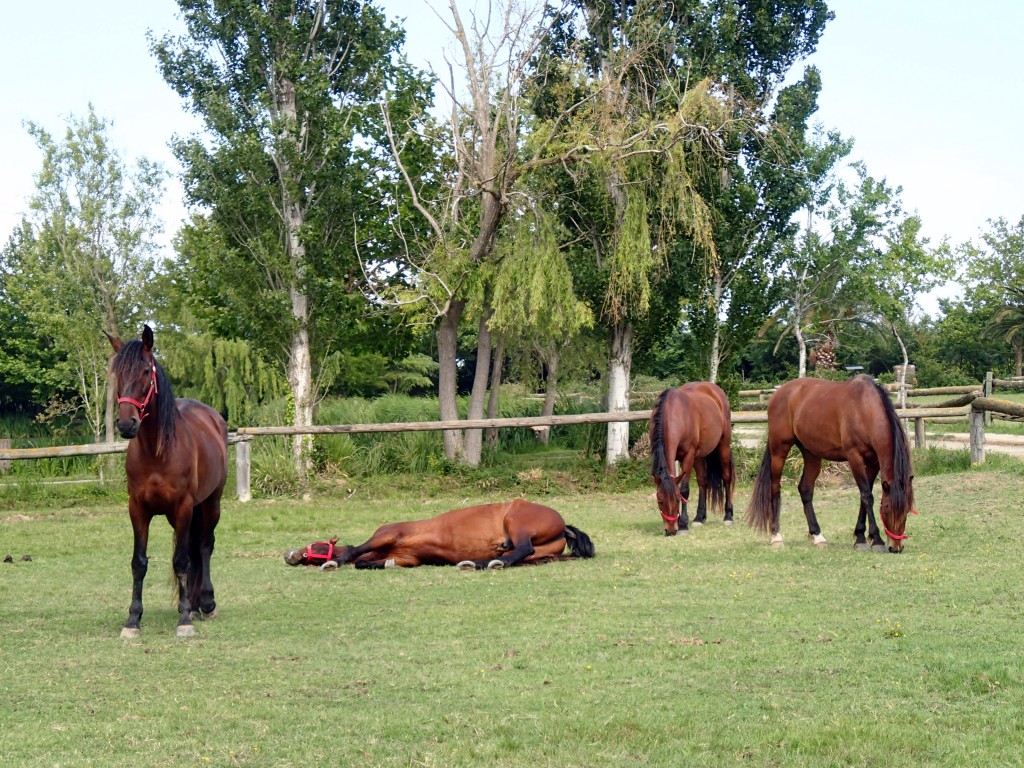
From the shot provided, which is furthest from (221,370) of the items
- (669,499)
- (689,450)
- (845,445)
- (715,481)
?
(845,445)

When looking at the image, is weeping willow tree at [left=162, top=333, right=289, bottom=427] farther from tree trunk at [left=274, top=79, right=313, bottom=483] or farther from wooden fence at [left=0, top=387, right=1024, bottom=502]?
wooden fence at [left=0, top=387, right=1024, bottom=502]

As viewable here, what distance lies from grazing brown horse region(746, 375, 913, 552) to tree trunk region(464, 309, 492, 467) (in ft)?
31.7

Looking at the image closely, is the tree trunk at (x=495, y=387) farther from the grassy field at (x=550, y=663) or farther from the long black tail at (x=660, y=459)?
the grassy field at (x=550, y=663)

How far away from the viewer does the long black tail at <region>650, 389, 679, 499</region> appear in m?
11.6

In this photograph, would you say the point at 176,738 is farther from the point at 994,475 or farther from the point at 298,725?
the point at 994,475

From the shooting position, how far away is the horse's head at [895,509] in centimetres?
948

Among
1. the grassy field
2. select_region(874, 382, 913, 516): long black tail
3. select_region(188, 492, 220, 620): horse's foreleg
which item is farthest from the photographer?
select_region(874, 382, 913, 516): long black tail

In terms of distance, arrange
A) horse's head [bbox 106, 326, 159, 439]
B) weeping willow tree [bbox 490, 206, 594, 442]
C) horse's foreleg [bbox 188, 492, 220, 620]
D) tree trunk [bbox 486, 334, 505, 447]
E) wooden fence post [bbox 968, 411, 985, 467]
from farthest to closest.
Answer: tree trunk [bbox 486, 334, 505, 447], weeping willow tree [bbox 490, 206, 594, 442], wooden fence post [bbox 968, 411, 985, 467], horse's foreleg [bbox 188, 492, 220, 620], horse's head [bbox 106, 326, 159, 439]

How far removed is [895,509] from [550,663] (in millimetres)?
4727

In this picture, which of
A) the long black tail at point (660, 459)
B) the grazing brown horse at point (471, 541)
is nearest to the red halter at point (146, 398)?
the grazing brown horse at point (471, 541)

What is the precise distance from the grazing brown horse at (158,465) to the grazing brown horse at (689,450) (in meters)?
5.47

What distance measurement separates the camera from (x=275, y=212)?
19.7 metres

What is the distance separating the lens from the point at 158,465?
718 centimetres

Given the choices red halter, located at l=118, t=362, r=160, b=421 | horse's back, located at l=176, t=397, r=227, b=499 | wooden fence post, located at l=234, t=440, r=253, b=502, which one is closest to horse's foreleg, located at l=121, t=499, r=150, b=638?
horse's back, located at l=176, t=397, r=227, b=499
